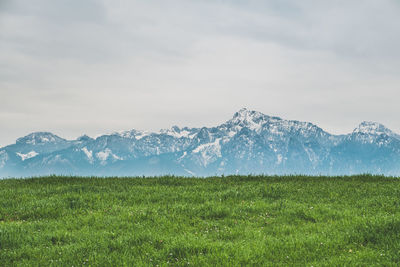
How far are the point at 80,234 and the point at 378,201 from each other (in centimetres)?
1062

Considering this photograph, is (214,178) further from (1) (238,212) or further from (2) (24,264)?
(2) (24,264)

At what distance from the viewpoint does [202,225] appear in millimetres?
11492

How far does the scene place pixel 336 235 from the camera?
10.1 m

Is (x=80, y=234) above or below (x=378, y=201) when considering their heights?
below

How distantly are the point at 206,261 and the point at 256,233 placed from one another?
7.71 feet

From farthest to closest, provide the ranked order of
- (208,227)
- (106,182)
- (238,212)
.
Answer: (106,182) < (238,212) < (208,227)

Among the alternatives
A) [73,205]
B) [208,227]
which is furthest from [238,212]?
[73,205]

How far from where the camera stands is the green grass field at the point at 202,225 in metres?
8.92

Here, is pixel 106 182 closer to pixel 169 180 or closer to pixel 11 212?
pixel 169 180

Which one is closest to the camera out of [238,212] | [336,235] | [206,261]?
[206,261]

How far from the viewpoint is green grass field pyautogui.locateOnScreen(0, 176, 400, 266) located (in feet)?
29.3

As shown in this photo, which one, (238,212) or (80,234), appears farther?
(238,212)

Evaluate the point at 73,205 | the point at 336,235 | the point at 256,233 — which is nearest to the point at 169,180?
the point at 73,205

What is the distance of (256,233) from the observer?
10.5 meters
